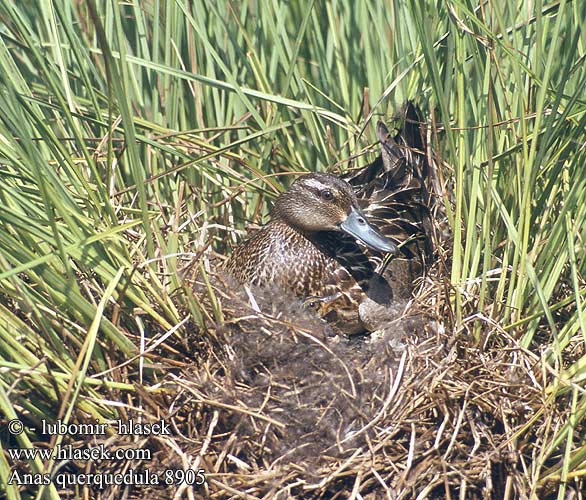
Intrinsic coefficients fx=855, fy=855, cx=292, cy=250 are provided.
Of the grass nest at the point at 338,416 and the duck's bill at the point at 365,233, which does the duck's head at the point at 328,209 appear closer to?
the duck's bill at the point at 365,233

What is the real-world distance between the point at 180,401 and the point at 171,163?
157 centimetres

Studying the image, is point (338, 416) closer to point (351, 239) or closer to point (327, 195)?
point (327, 195)

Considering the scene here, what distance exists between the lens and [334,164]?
15.8 feet

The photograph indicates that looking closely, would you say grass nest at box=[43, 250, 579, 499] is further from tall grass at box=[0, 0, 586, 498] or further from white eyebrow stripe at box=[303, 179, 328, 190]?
white eyebrow stripe at box=[303, 179, 328, 190]

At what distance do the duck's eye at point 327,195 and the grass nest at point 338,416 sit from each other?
0.83m

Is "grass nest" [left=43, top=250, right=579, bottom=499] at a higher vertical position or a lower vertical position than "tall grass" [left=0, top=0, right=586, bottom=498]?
lower

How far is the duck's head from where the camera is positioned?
4266mm

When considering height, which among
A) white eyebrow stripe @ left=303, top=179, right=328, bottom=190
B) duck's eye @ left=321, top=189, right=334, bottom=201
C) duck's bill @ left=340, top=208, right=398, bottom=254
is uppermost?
white eyebrow stripe @ left=303, top=179, right=328, bottom=190

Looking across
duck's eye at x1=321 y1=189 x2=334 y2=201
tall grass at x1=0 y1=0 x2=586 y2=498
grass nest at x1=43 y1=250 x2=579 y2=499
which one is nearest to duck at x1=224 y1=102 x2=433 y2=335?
duck's eye at x1=321 y1=189 x2=334 y2=201

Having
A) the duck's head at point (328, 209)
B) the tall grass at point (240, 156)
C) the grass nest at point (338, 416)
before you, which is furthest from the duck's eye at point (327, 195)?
the grass nest at point (338, 416)

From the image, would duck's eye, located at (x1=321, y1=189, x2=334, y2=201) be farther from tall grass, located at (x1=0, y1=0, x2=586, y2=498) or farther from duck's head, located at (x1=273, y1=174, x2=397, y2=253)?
tall grass, located at (x1=0, y1=0, x2=586, y2=498)

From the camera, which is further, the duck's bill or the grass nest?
the duck's bill

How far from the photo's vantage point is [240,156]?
4547mm

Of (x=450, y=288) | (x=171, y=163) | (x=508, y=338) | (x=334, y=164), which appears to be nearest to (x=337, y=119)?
(x=334, y=164)
